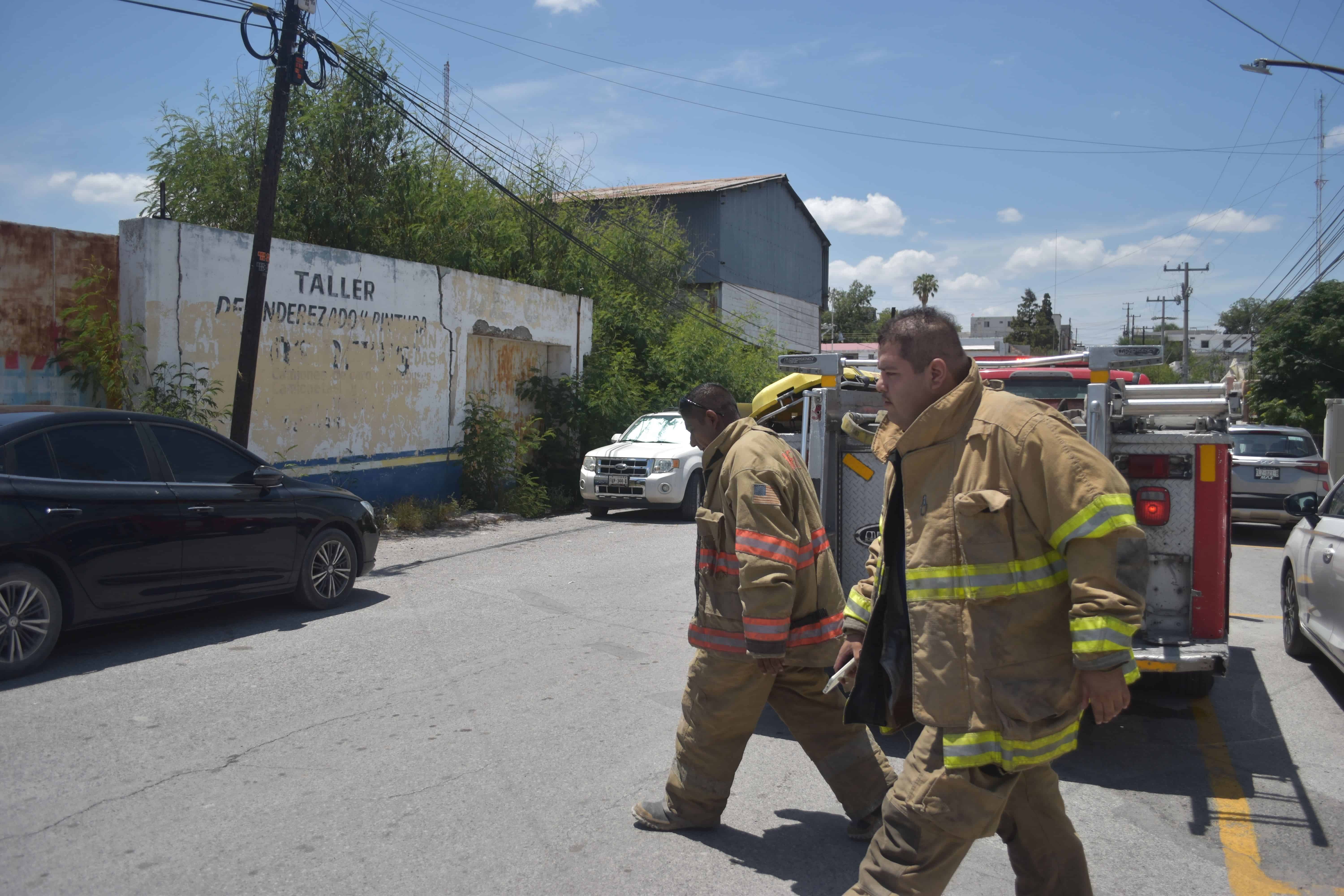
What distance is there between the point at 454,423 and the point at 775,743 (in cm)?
1084

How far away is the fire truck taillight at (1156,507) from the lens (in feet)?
16.5

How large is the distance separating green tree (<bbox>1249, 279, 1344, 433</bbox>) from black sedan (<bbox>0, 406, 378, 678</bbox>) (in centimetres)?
2663

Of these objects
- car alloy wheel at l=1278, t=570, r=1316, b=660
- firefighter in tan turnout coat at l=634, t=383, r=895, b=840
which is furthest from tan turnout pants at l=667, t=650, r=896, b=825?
car alloy wheel at l=1278, t=570, r=1316, b=660

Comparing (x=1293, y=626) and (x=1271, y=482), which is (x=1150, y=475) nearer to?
(x=1293, y=626)

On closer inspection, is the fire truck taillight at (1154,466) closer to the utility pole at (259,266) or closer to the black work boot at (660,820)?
the black work boot at (660,820)

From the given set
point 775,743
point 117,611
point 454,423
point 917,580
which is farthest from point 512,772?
point 454,423

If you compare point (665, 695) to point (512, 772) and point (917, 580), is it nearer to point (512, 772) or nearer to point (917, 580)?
point (512, 772)

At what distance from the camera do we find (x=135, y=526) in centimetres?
634

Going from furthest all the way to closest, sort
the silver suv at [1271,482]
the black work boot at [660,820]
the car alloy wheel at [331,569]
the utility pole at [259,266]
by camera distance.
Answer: the silver suv at [1271,482]
the utility pole at [259,266]
the car alloy wheel at [331,569]
the black work boot at [660,820]


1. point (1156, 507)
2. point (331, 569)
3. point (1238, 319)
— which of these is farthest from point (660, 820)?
point (1238, 319)

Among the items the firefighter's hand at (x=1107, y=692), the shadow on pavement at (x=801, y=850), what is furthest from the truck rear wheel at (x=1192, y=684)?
the firefighter's hand at (x=1107, y=692)

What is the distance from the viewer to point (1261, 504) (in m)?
13.3

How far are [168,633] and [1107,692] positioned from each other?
678 cm

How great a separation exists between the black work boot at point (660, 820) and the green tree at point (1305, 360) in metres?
27.2
